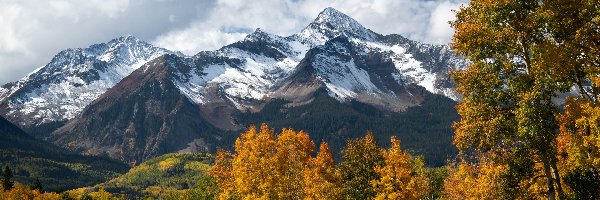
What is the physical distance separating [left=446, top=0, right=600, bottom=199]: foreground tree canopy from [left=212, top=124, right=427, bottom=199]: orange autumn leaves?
18.2 metres

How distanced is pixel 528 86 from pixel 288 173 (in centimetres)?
2454

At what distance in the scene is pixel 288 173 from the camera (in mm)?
45406

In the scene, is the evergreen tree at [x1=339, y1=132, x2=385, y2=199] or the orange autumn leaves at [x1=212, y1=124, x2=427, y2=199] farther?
the evergreen tree at [x1=339, y1=132, x2=385, y2=199]

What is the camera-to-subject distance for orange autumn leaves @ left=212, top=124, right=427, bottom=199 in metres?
43.5

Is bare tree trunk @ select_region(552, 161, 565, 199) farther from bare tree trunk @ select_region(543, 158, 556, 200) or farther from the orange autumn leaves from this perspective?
the orange autumn leaves

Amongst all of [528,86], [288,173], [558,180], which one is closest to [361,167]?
[288,173]

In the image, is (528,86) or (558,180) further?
(558,180)

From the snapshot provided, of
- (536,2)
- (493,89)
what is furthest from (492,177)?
(536,2)

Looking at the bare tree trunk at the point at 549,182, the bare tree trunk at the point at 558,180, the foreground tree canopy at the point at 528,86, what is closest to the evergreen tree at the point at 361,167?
→ the foreground tree canopy at the point at 528,86

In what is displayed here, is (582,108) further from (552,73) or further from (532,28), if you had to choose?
(532,28)

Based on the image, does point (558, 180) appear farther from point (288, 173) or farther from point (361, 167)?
point (361, 167)

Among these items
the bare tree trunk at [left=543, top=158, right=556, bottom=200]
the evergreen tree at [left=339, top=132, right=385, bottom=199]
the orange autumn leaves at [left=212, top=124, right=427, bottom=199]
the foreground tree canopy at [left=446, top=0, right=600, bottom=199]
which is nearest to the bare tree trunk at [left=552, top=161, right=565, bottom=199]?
the foreground tree canopy at [left=446, top=0, right=600, bottom=199]

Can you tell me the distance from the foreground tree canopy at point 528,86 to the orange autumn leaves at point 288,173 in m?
18.2

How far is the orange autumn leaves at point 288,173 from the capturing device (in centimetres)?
4353
